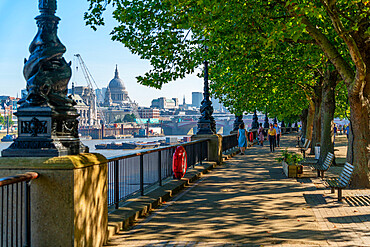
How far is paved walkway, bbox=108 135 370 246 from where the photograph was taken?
Answer: 6.73 metres

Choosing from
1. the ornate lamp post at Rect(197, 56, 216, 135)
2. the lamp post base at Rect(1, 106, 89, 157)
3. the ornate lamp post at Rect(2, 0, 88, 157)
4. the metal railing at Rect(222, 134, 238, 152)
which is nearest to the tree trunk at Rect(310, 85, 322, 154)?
the metal railing at Rect(222, 134, 238, 152)

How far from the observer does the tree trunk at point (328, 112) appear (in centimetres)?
1819

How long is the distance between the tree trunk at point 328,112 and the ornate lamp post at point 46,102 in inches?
560

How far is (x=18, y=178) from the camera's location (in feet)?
16.5

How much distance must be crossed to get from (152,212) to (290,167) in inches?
284

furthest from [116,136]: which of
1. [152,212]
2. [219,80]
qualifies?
[152,212]

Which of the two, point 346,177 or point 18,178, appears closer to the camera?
point 18,178

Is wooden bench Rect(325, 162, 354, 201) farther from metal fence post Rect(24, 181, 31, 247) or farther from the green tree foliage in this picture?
metal fence post Rect(24, 181, 31, 247)

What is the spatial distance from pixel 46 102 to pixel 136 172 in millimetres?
4414

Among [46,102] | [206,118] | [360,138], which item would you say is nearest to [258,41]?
[360,138]

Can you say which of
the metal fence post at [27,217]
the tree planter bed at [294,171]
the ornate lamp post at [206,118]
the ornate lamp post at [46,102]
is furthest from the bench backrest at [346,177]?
the ornate lamp post at [206,118]

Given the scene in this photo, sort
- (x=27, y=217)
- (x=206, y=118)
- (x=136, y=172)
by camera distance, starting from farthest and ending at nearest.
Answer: (x=206, y=118), (x=136, y=172), (x=27, y=217)

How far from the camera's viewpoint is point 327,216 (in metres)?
8.34

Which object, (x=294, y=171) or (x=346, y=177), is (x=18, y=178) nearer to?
(x=346, y=177)
